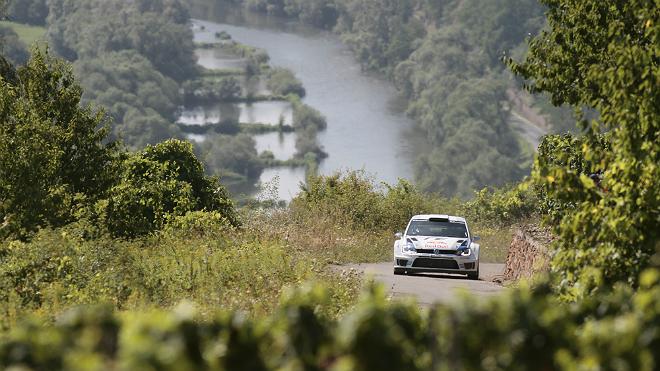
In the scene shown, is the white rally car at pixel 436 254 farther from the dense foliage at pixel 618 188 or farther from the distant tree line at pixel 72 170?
the dense foliage at pixel 618 188

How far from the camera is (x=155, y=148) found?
95.9ft

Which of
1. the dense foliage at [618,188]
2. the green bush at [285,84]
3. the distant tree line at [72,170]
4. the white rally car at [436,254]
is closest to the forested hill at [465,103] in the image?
the green bush at [285,84]

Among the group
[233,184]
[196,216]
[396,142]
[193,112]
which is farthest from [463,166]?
[196,216]

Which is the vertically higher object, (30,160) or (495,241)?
(30,160)

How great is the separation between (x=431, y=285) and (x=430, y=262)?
Answer: 2040 millimetres

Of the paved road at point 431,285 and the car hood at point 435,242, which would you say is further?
the car hood at point 435,242

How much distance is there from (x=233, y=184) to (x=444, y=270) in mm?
138946

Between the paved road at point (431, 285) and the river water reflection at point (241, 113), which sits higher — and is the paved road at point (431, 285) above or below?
above

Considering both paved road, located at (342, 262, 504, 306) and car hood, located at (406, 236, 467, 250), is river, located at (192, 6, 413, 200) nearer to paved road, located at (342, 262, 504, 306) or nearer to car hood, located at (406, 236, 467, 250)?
paved road, located at (342, 262, 504, 306)

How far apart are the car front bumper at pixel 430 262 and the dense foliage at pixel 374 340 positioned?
16.5 m

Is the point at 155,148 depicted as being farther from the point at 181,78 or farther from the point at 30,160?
the point at 181,78

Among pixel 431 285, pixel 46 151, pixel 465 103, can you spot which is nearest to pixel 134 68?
pixel 465 103

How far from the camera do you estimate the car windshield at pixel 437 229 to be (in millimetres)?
23891

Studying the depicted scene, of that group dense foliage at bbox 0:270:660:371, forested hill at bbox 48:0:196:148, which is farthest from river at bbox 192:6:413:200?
dense foliage at bbox 0:270:660:371
